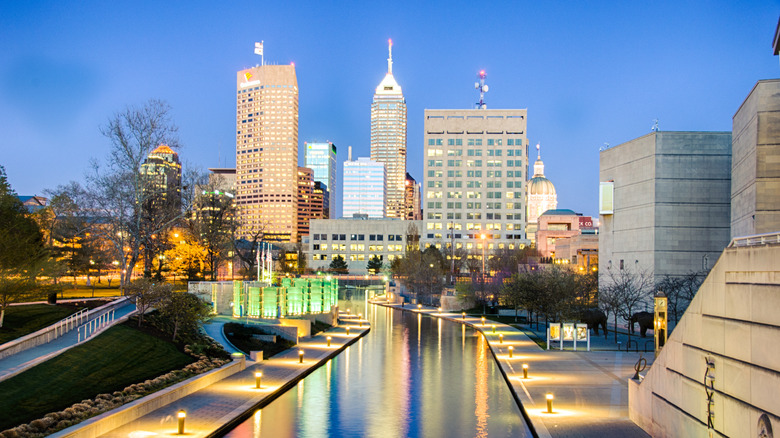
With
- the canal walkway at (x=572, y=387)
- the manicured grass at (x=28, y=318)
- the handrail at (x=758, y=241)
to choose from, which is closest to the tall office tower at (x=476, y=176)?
the canal walkway at (x=572, y=387)

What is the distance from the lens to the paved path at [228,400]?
709 inches

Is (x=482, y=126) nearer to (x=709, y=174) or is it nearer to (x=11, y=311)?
(x=709, y=174)

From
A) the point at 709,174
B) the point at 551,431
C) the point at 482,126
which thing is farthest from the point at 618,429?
the point at 482,126

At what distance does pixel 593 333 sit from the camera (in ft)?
157

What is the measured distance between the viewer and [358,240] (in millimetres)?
175125

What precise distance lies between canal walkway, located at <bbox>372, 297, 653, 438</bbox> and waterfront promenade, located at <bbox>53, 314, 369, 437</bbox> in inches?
365

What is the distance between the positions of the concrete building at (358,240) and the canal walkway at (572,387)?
436 feet

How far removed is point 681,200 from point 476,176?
122014 millimetres

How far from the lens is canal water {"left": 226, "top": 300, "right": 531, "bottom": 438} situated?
20406mm

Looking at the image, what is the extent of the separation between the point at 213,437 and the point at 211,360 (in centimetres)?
1043

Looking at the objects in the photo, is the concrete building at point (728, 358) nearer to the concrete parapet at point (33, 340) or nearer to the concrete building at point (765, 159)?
the concrete building at point (765, 159)

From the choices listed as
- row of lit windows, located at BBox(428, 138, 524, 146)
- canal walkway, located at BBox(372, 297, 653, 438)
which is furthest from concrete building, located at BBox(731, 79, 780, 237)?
row of lit windows, located at BBox(428, 138, 524, 146)

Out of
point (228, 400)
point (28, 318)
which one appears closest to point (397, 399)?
point (228, 400)

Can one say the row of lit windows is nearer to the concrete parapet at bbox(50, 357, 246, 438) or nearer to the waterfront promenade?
the waterfront promenade
